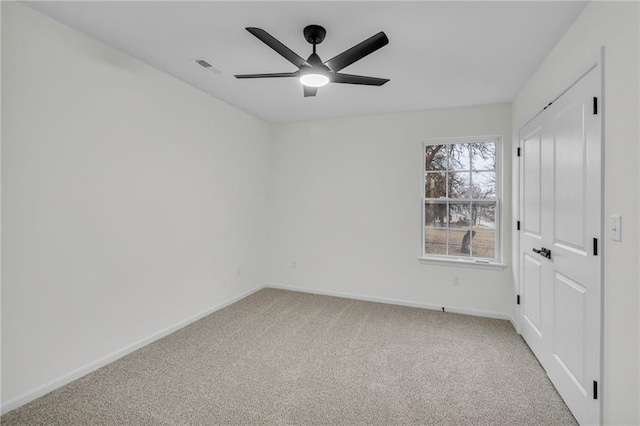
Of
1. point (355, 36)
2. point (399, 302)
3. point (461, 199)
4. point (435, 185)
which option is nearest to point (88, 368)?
point (355, 36)

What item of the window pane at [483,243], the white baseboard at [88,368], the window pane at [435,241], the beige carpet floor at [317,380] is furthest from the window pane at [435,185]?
the white baseboard at [88,368]

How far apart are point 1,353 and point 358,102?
12.3 feet

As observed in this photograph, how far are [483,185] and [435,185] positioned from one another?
56cm

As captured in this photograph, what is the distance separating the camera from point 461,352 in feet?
9.52

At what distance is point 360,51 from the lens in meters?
2.05

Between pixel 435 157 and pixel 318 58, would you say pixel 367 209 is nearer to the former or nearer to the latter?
pixel 435 157

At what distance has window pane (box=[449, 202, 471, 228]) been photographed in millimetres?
4012

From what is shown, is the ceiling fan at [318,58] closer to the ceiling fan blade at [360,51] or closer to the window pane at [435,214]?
the ceiling fan blade at [360,51]

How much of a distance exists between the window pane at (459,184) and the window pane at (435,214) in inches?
7.6

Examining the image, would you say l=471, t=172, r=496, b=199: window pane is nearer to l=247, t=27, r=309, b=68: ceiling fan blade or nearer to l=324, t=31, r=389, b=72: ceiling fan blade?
l=324, t=31, r=389, b=72: ceiling fan blade

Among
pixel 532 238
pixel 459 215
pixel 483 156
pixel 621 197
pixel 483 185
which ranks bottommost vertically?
pixel 532 238

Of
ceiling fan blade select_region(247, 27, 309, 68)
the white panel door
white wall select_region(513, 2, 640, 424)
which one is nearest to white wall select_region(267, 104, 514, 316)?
the white panel door

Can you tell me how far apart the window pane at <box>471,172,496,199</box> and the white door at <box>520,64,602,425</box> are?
0.97m

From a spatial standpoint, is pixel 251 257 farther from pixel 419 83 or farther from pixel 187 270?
pixel 419 83
